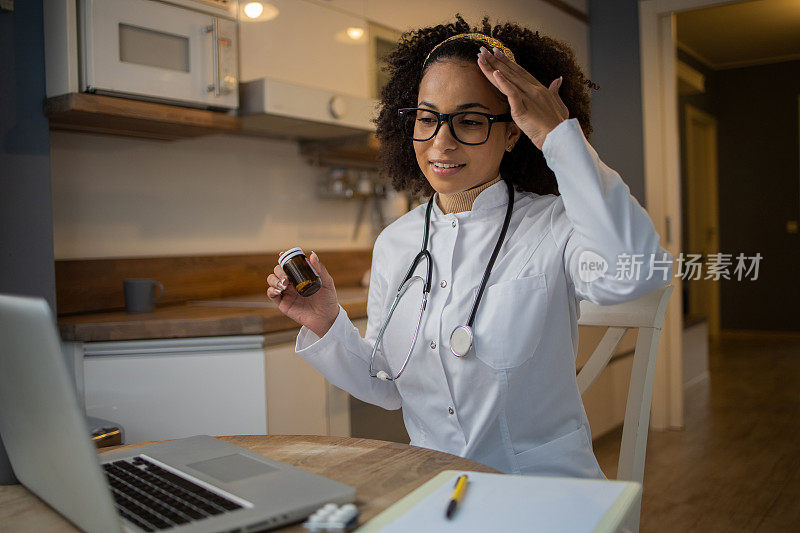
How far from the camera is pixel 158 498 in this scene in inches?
31.4

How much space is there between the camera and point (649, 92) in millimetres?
3846

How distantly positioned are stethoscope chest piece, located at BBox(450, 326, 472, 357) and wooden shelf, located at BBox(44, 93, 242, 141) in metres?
1.28

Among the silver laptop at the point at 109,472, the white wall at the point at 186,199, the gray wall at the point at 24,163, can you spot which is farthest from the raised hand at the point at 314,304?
the white wall at the point at 186,199

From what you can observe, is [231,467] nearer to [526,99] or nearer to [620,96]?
[526,99]

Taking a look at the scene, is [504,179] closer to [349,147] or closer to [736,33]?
[349,147]

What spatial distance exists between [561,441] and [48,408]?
86 cm

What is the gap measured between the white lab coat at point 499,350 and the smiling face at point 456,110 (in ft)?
0.29

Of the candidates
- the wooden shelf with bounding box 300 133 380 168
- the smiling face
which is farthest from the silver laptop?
the wooden shelf with bounding box 300 133 380 168

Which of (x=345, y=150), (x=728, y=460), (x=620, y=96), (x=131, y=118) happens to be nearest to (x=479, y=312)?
(x=131, y=118)

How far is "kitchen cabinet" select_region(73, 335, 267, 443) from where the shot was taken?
2.03 m

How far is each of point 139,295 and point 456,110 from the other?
1380 mm

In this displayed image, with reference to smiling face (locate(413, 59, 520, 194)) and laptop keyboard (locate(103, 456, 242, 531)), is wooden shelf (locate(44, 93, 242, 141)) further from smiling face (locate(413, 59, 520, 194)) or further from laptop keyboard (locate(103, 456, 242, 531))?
laptop keyboard (locate(103, 456, 242, 531))

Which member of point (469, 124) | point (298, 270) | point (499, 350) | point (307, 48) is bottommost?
point (499, 350)

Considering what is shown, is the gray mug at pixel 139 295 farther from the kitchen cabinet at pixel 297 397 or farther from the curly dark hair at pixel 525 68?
the curly dark hair at pixel 525 68
